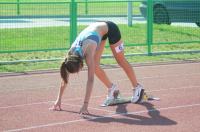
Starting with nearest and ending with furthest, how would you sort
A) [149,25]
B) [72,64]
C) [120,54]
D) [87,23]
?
[72,64] → [120,54] → [149,25] → [87,23]

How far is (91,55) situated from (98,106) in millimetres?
1151

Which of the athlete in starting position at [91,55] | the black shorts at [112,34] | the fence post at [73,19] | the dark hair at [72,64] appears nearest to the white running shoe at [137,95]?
the athlete in starting position at [91,55]

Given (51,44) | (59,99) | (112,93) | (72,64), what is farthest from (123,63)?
(51,44)

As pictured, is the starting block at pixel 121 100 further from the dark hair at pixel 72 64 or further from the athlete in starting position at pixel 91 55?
the dark hair at pixel 72 64

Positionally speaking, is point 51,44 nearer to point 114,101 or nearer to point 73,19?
point 73,19

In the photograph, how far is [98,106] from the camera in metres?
9.34

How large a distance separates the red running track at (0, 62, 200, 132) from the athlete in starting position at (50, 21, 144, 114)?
26 centimetres

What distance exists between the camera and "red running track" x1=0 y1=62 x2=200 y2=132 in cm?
799

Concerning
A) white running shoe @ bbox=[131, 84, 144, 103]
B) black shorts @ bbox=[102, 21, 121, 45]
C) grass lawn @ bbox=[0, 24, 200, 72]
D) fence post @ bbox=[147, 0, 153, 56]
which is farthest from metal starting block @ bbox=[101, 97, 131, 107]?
fence post @ bbox=[147, 0, 153, 56]

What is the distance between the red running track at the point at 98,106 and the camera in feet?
26.2

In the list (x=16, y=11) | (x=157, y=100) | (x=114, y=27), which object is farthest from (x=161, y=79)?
(x=16, y=11)

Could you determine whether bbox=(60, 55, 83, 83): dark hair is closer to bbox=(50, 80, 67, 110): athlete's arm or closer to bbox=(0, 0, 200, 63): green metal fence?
bbox=(50, 80, 67, 110): athlete's arm

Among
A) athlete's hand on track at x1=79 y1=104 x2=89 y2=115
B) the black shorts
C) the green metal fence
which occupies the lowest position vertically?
athlete's hand on track at x1=79 y1=104 x2=89 y2=115

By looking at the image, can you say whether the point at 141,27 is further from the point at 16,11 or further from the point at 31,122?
the point at 31,122
